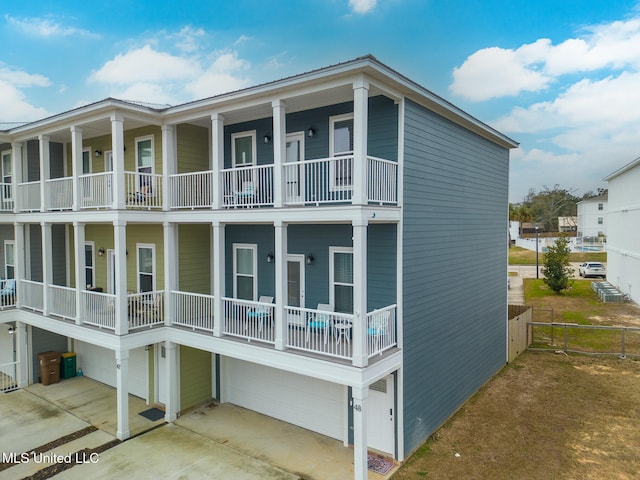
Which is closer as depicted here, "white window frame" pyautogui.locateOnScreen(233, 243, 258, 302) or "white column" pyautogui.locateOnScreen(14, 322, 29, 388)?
"white window frame" pyautogui.locateOnScreen(233, 243, 258, 302)

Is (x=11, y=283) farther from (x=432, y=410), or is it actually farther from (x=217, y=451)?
(x=432, y=410)

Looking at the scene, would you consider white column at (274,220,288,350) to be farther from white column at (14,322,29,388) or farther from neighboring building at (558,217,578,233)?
neighboring building at (558,217,578,233)

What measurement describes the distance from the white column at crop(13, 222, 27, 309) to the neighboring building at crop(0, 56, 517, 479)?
0.05 metres

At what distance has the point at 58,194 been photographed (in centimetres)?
1301

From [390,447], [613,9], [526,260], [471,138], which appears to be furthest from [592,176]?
[390,447]

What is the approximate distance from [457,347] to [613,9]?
25012 millimetres

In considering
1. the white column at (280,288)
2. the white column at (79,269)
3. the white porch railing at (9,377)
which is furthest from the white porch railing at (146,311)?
the white porch railing at (9,377)

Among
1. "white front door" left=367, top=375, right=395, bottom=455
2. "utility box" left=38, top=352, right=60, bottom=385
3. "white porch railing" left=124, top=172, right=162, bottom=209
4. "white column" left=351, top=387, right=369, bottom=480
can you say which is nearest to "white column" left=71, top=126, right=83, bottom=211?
"white porch railing" left=124, top=172, right=162, bottom=209

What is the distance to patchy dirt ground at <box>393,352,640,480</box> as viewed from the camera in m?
8.62

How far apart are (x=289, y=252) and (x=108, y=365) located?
26.5ft

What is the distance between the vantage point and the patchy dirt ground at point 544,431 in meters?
8.62

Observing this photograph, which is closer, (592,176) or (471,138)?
(471,138)

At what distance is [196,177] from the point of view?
1123cm

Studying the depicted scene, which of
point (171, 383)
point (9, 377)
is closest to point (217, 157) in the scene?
point (171, 383)
